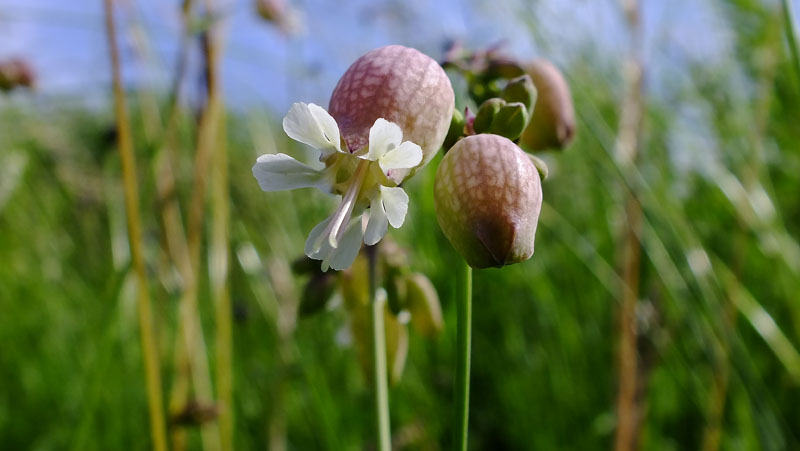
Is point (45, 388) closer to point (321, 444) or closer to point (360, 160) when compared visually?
point (321, 444)

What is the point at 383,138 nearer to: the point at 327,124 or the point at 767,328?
the point at 327,124

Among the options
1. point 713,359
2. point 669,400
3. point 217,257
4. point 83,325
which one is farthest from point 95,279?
point 713,359

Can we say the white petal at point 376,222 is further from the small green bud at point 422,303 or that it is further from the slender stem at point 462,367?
the small green bud at point 422,303

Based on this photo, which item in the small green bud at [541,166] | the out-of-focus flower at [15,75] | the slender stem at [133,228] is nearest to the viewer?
the small green bud at [541,166]

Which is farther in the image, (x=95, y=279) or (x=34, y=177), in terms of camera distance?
(x=34, y=177)

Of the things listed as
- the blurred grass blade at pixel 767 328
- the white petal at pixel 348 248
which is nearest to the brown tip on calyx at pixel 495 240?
the white petal at pixel 348 248

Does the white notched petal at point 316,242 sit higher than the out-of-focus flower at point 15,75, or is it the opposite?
the white notched petal at point 316,242

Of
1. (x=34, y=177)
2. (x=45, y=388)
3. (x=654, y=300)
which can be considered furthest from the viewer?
(x=34, y=177)
